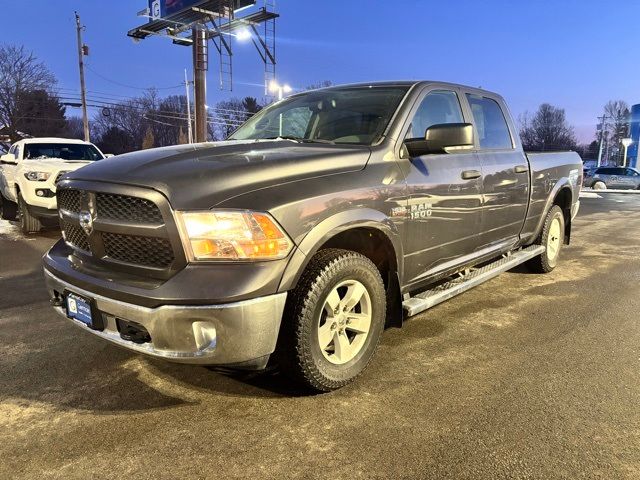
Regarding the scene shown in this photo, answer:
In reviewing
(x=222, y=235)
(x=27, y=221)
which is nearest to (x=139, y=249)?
(x=222, y=235)

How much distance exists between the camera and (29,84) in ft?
139

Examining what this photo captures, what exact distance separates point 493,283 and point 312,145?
323 cm

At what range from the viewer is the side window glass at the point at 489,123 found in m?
4.55

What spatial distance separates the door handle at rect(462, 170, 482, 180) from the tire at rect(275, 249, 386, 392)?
4.34 feet

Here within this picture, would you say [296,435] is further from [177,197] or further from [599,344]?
[599,344]

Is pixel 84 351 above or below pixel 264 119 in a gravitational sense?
below

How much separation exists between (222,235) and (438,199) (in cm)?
179

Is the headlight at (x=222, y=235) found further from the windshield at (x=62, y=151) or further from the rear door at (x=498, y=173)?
the windshield at (x=62, y=151)

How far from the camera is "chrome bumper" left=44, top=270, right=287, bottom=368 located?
2430mm

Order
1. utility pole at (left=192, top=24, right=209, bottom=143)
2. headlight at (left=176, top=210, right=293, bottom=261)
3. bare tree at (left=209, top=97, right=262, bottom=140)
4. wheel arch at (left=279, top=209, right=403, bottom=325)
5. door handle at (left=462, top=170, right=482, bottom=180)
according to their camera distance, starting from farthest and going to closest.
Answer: bare tree at (left=209, top=97, right=262, bottom=140) → utility pole at (left=192, top=24, right=209, bottom=143) → door handle at (left=462, top=170, right=482, bottom=180) → wheel arch at (left=279, top=209, right=403, bottom=325) → headlight at (left=176, top=210, right=293, bottom=261)

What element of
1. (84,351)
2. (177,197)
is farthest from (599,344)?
(84,351)

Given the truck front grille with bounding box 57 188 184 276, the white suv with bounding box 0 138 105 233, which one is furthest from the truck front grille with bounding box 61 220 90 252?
the white suv with bounding box 0 138 105 233

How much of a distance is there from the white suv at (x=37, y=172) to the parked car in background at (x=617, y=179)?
2648cm

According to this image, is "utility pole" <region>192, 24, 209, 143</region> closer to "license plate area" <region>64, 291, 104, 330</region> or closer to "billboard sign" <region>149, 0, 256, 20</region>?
"billboard sign" <region>149, 0, 256, 20</region>
